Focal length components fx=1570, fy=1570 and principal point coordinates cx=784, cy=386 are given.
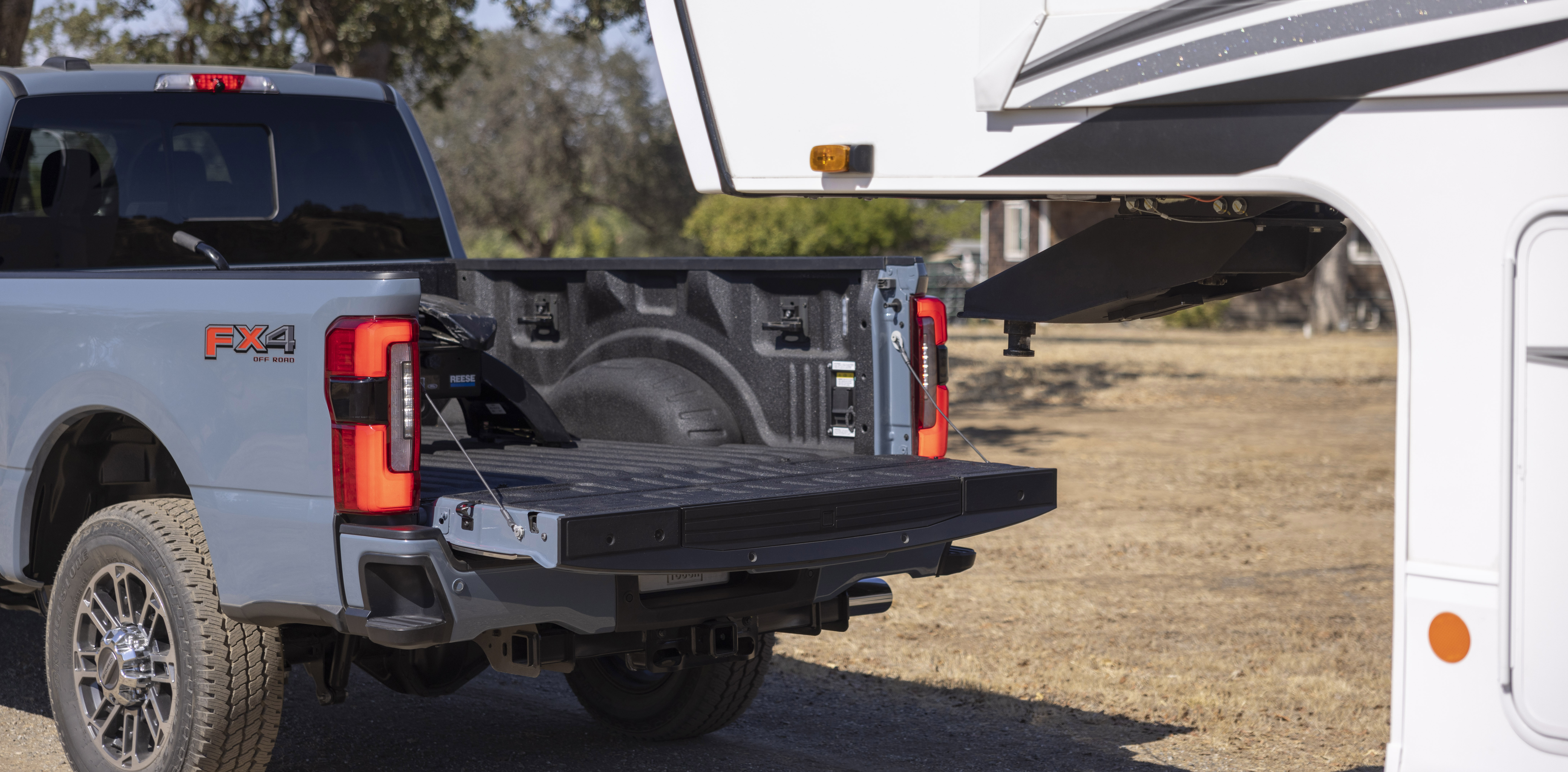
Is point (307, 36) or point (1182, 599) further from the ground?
point (307, 36)

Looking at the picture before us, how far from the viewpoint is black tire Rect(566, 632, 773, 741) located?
548 cm

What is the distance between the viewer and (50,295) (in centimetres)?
469

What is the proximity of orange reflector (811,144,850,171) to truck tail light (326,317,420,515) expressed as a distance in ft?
3.72

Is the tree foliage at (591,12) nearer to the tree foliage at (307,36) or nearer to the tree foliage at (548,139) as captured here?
the tree foliage at (307,36)

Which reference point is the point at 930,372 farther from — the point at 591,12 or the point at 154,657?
the point at 591,12

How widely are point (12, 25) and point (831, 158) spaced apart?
10.9 m

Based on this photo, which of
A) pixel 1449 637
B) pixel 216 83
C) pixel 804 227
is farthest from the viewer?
pixel 804 227

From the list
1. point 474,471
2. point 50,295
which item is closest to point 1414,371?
point 474,471

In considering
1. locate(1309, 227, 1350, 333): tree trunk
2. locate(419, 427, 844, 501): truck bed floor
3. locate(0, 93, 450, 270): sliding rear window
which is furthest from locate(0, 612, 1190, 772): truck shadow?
locate(1309, 227, 1350, 333): tree trunk

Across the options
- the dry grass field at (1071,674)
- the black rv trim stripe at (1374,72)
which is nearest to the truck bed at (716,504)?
the dry grass field at (1071,674)

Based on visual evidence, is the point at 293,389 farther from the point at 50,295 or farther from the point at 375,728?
the point at 375,728

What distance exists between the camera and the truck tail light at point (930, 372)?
4.89 metres

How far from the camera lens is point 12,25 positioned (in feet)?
41.4

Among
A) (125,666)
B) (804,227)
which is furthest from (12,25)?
(804,227)
